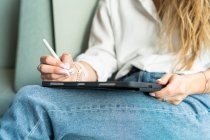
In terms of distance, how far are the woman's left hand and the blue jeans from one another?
24 millimetres

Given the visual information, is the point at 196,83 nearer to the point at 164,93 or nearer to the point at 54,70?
the point at 164,93

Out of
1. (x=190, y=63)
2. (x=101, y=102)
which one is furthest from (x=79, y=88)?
(x=190, y=63)

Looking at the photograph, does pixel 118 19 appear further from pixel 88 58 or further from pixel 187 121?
pixel 187 121

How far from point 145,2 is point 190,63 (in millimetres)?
193

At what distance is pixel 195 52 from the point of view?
93 cm

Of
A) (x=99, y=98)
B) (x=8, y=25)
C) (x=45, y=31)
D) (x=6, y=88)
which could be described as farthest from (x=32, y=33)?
(x=99, y=98)

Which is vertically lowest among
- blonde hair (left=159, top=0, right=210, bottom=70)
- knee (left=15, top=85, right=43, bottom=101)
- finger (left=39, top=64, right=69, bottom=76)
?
knee (left=15, top=85, right=43, bottom=101)

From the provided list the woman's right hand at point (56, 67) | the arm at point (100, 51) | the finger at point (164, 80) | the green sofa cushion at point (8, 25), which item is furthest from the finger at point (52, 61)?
the green sofa cushion at point (8, 25)

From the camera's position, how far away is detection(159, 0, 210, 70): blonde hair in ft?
2.99

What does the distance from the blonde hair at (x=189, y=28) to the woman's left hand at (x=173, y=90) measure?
10cm

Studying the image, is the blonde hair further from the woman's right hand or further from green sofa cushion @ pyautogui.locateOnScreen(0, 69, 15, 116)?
green sofa cushion @ pyautogui.locateOnScreen(0, 69, 15, 116)

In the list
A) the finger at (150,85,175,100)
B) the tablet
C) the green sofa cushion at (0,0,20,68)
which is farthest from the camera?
the green sofa cushion at (0,0,20,68)

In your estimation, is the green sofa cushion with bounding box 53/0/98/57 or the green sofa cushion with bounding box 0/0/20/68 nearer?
the green sofa cushion with bounding box 53/0/98/57

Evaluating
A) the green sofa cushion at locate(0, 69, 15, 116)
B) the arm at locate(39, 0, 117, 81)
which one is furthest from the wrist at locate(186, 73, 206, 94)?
the green sofa cushion at locate(0, 69, 15, 116)
